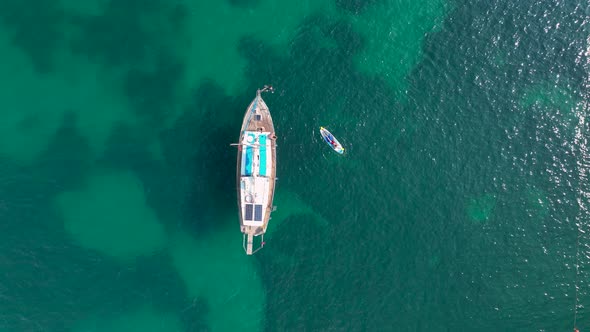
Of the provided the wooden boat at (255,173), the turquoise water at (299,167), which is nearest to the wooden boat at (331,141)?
the turquoise water at (299,167)

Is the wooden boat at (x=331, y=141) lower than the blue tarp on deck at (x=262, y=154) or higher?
higher

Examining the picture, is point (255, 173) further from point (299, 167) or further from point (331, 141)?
point (331, 141)

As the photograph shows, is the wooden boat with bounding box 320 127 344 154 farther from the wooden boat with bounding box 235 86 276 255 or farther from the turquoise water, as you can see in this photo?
the wooden boat with bounding box 235 86 276 255

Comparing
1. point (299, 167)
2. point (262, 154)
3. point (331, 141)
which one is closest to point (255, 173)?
point (262, 154)

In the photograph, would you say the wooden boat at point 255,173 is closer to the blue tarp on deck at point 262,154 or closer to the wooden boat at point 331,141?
the blue tarp on deck at point 262,154

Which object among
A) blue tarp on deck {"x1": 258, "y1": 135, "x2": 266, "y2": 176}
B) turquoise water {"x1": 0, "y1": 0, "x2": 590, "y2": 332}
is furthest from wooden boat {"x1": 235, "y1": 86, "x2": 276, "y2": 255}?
turquoise water {"x1": 0, "y1": 0, "x2": 590, "y2": 332}

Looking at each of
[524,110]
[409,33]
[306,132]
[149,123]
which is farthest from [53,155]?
[524,110]
